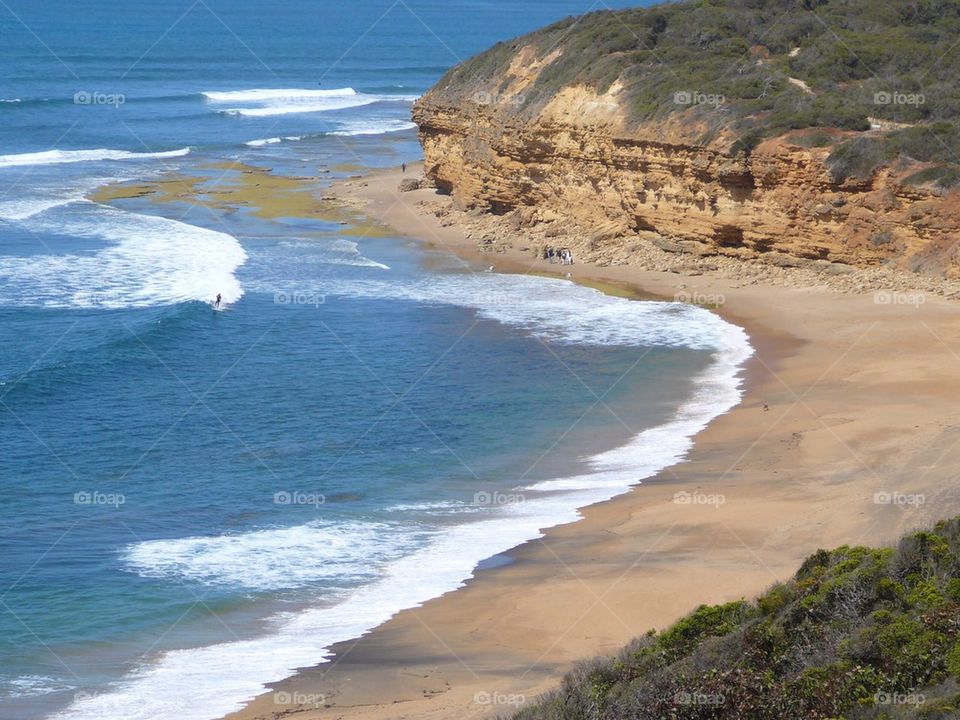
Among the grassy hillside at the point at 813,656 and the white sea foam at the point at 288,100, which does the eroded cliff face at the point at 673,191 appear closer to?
the grassy hillside at the point at 813,656

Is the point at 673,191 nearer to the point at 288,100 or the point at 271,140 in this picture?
the point at 271,140

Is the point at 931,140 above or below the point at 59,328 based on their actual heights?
above

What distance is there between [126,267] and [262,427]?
16.3m

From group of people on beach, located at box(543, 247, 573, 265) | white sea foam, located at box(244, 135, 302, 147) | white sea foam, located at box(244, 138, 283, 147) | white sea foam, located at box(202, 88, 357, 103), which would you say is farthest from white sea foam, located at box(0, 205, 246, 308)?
white sea foam, located at box(202, 88, 357, 103)

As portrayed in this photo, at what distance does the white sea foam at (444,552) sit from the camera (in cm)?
1431

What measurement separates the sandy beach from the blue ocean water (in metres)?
0.79

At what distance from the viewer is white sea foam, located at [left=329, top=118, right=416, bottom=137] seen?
232 ft

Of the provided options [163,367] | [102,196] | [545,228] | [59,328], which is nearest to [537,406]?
[163,367]

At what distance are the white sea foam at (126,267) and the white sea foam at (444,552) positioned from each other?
973 cm

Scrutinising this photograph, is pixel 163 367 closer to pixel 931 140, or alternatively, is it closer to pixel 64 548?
pixel 64 548

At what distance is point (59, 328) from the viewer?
31.2 m

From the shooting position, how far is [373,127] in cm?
7294

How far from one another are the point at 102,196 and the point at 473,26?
120m


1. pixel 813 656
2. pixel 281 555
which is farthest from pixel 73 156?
pixel 813 656
